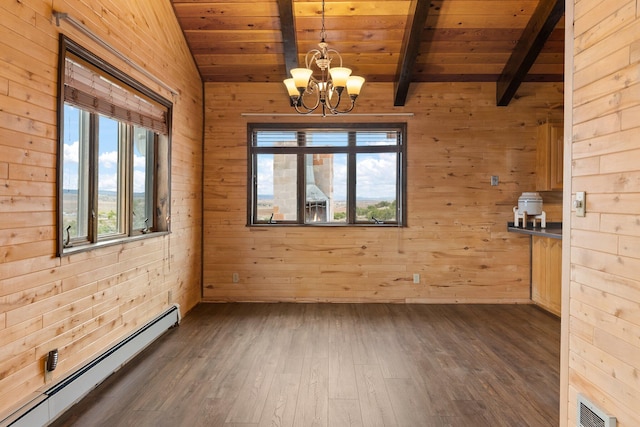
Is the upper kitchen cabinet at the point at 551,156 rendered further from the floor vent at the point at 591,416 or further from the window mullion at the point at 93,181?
the window mullion at the point at 93,181

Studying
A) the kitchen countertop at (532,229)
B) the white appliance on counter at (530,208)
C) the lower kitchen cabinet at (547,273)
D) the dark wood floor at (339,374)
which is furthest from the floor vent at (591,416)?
the white appliance on counter at (530,208)

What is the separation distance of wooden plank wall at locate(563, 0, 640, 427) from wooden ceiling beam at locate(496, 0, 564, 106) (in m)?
2.13

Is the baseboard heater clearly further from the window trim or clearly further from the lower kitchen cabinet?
the lower kitchen cabinet

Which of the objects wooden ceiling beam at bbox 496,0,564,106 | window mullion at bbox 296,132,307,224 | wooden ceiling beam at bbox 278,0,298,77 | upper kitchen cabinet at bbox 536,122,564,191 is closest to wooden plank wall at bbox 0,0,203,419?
wooden ceiling beam at bbox 278,0,298,77

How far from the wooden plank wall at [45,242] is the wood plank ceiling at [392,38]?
87 centimetres

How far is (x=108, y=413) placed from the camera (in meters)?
2.21

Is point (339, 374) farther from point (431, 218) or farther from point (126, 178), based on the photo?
point (431, 218)

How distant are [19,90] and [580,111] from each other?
9.55ft

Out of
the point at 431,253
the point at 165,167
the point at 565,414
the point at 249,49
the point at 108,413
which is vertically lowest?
the point at 108,413

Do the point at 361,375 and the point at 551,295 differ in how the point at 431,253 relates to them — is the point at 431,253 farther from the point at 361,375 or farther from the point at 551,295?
the point at 361,375

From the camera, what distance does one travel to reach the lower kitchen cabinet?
4152mm

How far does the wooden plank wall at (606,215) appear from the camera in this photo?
1512 mm

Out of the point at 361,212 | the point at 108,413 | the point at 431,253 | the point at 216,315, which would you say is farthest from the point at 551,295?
the point at 108,413

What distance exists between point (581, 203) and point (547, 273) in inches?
117
